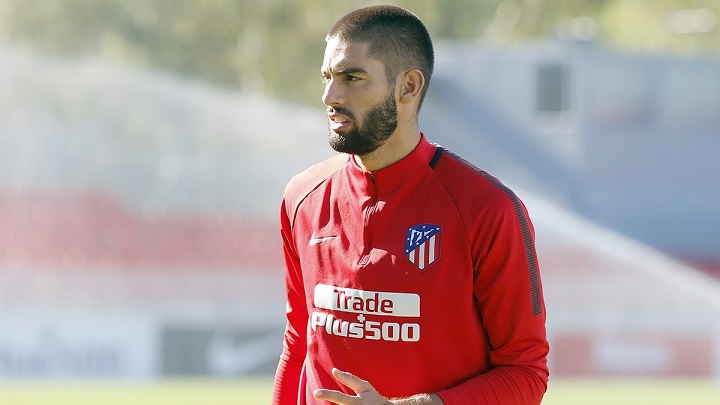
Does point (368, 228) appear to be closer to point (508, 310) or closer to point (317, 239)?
point (317, 239)

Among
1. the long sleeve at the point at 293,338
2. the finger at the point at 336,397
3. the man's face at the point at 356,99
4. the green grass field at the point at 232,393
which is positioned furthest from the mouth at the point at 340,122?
the green grass field at the point at 232,393

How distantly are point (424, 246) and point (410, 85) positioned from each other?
290mm

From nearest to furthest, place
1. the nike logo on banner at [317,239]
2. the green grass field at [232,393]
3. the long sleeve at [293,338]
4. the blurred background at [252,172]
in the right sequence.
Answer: the nike logo on banner at [317,239], the long sleeve at [293,338], the green grass field at [232,393], the blurred background at [252,172]

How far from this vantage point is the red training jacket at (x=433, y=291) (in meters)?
2.06

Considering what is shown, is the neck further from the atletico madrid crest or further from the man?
the atletico madrid crest

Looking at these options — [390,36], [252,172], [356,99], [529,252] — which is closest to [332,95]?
[356,99]

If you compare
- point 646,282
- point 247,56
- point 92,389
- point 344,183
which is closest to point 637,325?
point 646,282

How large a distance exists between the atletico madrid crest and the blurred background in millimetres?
10889

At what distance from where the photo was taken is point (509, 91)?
2123 centimetres

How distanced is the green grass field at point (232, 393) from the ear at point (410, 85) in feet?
28.2

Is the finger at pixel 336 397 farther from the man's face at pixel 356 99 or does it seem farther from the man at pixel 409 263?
the man's face at pixel 356 99

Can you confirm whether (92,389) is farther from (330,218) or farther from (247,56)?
(247,56)

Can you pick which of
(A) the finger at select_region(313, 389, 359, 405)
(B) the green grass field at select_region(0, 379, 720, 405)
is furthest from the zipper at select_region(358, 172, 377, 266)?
(B) the green grass field at select_region(0, 379, 720, 405)

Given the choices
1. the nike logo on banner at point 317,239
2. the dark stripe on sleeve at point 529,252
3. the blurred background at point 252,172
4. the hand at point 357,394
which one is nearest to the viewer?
the hand at point 357,394
